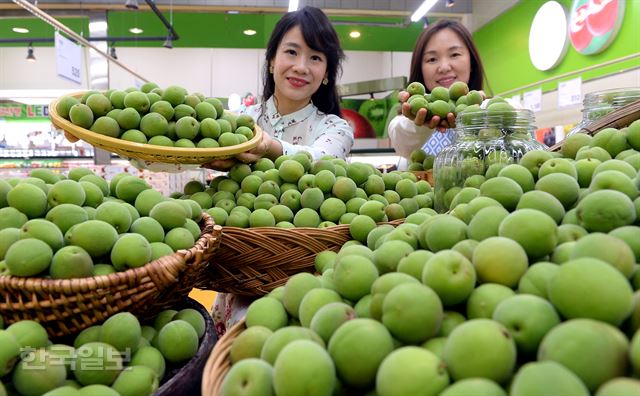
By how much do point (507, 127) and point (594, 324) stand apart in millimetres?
928

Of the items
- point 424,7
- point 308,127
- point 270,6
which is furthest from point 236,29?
point 308,127

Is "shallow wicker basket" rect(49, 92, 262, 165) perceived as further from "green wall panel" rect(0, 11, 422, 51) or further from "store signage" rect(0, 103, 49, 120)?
"store signage" rect(0, 103, 49, 120)

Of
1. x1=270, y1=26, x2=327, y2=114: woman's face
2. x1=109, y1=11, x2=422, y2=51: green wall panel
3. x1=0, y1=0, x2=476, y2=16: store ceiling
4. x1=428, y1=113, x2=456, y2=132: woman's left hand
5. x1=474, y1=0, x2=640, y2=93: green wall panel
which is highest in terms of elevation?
x1=0, y1=0, x2=476, y2=16: store ceiling

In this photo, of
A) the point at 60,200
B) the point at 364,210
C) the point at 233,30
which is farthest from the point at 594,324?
the point at 233,30

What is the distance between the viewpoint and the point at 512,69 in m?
5.88

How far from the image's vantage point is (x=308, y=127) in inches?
94.7

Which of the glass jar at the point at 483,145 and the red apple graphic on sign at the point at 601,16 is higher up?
the red apple graphic on sign at the point at 601,16

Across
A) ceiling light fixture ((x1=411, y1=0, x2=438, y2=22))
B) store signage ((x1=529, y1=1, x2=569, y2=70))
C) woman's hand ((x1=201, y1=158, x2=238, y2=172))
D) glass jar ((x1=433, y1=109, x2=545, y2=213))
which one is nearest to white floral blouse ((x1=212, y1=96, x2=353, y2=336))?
woman's hand ((x1=201, y1=158, x2=238, y2=172))

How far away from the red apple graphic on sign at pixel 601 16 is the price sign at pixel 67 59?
4612 mm

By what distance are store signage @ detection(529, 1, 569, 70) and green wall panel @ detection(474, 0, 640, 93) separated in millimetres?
74

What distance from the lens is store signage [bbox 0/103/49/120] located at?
6.89m

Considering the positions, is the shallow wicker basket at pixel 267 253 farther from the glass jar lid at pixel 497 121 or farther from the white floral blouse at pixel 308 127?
the white floral blouse at pixel 308 127

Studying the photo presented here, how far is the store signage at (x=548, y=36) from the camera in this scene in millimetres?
4785

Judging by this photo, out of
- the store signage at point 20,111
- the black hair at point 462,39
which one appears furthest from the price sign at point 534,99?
the store signage at point 20,111
